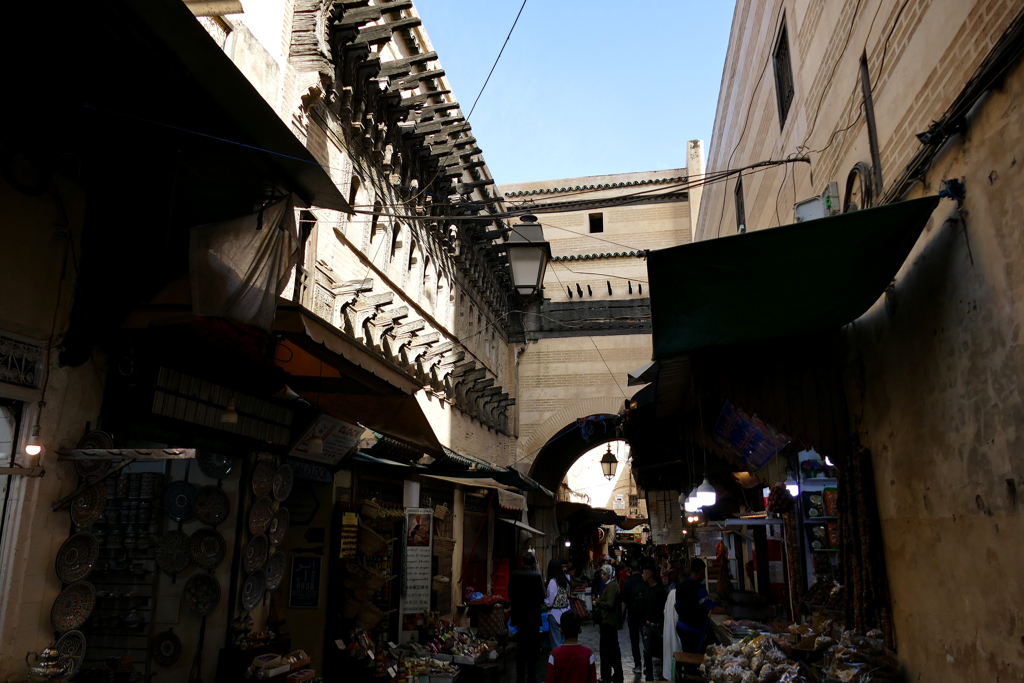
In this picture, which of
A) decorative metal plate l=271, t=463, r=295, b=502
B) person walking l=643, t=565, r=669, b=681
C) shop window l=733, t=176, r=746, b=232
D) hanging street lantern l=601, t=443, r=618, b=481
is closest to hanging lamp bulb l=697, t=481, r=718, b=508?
person walking l=643, t=565, r=669, b=681

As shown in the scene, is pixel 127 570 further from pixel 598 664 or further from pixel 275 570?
pixel 598 664

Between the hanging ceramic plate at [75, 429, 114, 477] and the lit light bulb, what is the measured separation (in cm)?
27

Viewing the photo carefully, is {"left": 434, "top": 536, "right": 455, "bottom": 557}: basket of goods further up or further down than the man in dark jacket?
further up

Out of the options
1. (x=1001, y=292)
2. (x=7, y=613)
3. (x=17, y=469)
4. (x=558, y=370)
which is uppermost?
(x=558, y=370)

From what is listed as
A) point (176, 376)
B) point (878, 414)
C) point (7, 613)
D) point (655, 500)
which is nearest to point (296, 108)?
point (176, 376)

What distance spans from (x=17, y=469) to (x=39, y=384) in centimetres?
49

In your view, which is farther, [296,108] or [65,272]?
[296,108]

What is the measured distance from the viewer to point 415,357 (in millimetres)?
11898

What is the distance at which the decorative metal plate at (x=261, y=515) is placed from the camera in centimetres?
584

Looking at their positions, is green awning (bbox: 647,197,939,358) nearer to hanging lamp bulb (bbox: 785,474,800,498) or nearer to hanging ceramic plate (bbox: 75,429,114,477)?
hanging lamp bulb (bbox: 785,474,800,498)

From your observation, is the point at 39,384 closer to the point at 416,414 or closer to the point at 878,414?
the point at 416,414

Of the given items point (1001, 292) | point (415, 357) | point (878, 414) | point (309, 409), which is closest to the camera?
point (1001, 292)

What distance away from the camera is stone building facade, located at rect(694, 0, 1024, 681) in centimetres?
291

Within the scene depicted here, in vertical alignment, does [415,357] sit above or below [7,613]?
above
